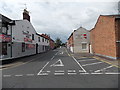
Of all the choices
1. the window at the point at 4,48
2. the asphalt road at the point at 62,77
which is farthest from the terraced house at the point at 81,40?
the window at the point at 4,48

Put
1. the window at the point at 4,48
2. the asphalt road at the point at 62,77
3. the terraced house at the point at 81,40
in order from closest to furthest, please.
Answer: the asphalt road at the point at 62,77
the window at the point at 4,48
the terraced house at the point at 81,40

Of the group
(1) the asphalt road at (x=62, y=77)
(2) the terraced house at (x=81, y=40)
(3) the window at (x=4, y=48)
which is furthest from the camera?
(2) the terraced house at (x=81, y=40)

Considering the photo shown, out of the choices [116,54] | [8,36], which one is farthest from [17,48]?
[116,54]

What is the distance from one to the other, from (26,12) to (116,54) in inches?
783

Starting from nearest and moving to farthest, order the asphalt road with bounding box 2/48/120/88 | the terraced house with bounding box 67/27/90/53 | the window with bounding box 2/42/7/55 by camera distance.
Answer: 1. the asphalt road with bounding box 2/48/120/88
2. the window with bounding box 2/42/7/55
3. the terraced house with bounding box 67/27/90/53

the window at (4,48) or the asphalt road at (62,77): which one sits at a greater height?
the window at (4,48)

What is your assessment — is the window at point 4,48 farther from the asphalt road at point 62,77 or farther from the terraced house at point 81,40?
the terraced house at point 81,40

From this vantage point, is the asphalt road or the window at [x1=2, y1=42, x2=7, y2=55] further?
the window at [x1=2, y1=42, x2=7, y2=55]

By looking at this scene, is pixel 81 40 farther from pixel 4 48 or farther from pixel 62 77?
pixel 62 77

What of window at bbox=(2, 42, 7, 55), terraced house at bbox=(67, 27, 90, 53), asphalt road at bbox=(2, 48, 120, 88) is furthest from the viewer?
terraced house at bbox=(67, 27, 90, 53)

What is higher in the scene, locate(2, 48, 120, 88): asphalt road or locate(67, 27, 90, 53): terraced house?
locate(67, 27, 90, 53): terraced house

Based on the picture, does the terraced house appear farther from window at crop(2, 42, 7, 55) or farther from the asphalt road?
window at crop(2, 42, 7, 55)

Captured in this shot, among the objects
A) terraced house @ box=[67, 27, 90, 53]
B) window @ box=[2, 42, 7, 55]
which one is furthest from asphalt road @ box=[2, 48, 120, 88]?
terraced house @ box=[67, 27, 90, 53]

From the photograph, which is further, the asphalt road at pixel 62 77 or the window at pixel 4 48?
the window at pixel 4 48
